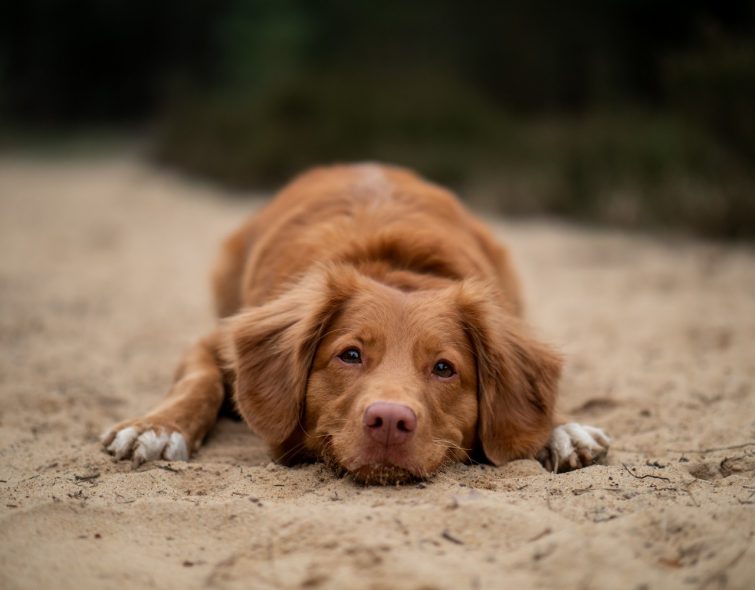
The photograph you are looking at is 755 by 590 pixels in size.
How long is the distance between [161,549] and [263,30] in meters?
23.8

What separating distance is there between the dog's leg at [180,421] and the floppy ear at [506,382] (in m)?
1.27

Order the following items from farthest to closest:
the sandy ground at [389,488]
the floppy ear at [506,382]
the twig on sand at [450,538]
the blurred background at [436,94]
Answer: the blurred background at [436,94]
the floppy ear at [506,382]
the twig on sand at [450,538]
the sandy ground at [389,488]

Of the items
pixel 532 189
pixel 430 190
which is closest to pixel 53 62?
pixel 532 189

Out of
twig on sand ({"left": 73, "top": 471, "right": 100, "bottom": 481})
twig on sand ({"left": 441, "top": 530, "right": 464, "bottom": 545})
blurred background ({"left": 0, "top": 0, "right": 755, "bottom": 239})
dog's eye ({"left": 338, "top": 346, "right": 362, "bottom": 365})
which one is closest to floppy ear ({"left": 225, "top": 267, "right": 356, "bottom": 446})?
dog's eye ({"left": 338, "top": 346, "right": 362, "bottom": 365})

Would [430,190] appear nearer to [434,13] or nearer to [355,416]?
[355,416]

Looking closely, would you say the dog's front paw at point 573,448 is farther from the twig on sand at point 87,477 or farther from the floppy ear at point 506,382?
the twig on sand at point 87,477

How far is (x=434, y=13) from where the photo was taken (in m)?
22.1

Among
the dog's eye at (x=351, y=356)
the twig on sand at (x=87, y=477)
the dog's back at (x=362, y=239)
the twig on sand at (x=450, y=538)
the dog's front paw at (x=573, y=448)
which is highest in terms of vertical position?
the dog's back at (x=362, y=239)

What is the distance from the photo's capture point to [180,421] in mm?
3797

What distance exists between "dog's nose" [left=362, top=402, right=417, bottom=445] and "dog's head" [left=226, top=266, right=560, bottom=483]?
10 centimetres

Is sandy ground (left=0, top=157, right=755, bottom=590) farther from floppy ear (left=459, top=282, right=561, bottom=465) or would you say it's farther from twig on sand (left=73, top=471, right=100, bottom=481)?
floppy ear (left=459, top=282, right=561, bottom=465)

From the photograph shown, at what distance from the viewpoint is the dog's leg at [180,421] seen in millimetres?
3580

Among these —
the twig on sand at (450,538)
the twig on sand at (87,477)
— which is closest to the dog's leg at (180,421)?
the twig on sand at (87,477)

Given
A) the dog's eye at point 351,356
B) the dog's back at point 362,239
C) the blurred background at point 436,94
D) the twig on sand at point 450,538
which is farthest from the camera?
the blurred background at point 436,94
